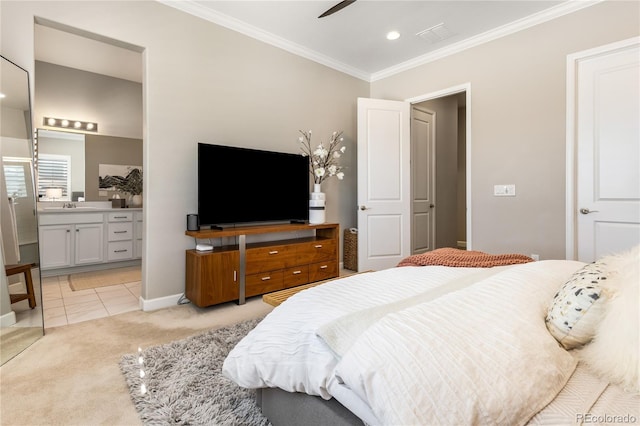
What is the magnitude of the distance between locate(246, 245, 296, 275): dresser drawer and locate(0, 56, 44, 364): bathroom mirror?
157cm

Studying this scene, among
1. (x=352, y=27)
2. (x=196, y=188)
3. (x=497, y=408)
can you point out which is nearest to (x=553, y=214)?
(x=352, y=27)

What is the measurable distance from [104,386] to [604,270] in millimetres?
2242

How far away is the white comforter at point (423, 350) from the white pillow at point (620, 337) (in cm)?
8

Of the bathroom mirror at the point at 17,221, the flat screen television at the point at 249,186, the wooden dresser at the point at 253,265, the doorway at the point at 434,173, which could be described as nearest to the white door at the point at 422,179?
the doorway at the point at 434,173

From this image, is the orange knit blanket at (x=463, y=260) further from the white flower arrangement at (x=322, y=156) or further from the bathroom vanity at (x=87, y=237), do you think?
the bathroom vanity at (x=87, y=237)

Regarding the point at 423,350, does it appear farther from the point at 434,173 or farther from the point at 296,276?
the point at 434,173

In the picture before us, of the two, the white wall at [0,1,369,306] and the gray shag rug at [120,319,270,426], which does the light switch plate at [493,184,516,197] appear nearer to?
the white wall at [0,1,369,306]

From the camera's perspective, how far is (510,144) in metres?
3.36

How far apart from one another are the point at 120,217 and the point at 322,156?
121 inches

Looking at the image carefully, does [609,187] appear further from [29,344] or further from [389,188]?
[29,344]

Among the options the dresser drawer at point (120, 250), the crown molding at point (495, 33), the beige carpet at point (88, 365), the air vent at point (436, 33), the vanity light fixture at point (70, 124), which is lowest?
the beige carpet at point (88, 365)

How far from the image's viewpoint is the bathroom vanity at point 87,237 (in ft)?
12.9

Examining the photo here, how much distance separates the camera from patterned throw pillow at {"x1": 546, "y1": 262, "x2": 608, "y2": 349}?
33.7 inches

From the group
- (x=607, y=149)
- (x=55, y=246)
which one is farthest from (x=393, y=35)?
(x=55, y=246)
